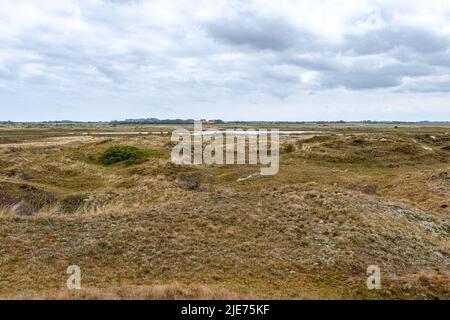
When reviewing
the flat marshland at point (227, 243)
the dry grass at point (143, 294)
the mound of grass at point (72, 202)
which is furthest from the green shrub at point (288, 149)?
the dry grass at point (143, 294)

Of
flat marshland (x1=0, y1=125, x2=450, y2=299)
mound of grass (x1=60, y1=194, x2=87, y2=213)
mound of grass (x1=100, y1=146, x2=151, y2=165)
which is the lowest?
mound of grass (x1=60, y1=194, x2=87, y2=213)

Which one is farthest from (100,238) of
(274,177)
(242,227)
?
(274,177)

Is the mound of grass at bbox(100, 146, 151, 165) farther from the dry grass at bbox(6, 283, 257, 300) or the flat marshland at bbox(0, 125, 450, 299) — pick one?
the dry grass at bbox(6, 283, 257, 300)

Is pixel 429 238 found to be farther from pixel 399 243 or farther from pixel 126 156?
pixel 126 156

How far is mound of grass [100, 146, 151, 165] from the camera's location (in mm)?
50719

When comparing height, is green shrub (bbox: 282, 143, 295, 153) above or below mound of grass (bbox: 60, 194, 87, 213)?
above

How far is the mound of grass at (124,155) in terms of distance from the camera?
50719mm

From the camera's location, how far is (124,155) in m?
52.4

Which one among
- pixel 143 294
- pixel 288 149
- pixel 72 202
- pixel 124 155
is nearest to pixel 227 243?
pixel 143 294

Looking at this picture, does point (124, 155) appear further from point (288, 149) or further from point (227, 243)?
point (227, 243)

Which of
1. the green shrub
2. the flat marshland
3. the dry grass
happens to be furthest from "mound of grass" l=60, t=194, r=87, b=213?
the green shrub

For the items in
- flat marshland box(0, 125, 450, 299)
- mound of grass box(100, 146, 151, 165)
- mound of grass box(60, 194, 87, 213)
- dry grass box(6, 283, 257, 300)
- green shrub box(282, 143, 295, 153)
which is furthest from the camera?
green shrub box(282, 143, 295, 153)
